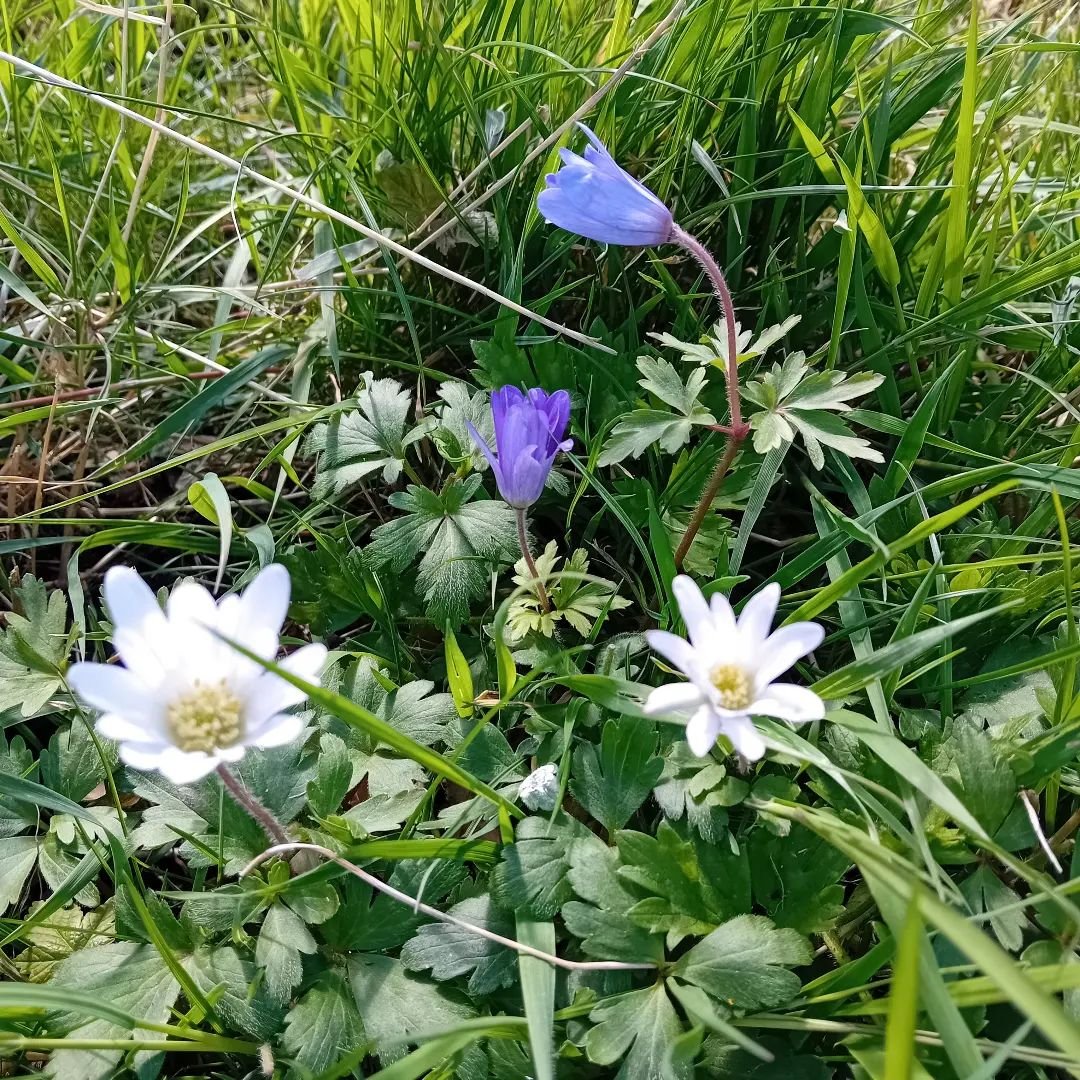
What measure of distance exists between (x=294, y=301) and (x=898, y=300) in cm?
166

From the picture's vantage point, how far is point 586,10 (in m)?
2.35

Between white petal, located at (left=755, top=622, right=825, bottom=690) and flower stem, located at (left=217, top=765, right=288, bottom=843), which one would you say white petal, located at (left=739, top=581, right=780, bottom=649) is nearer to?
white petal, located at (left=755, top=622, right=825, bottom=690)

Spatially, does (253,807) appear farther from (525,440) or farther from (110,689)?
(525,440)

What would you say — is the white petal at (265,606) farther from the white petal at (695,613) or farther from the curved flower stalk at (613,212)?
the curved flower stalk at (613,212)

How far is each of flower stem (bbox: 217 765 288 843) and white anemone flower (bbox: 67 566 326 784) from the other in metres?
0.05

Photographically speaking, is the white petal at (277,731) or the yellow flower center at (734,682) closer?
the white petal at (277,731)

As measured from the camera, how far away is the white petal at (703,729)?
1203mm

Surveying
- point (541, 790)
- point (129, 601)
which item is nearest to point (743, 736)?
point (541, 790)

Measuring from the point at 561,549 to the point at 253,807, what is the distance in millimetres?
1012

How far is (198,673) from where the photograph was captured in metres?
1.27

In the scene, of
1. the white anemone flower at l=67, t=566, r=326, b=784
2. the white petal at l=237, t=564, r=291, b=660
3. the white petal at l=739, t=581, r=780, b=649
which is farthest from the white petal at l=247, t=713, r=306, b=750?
the white petal at l=739, t=581, r=780, b=649

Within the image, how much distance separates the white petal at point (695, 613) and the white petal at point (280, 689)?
1.82 ft

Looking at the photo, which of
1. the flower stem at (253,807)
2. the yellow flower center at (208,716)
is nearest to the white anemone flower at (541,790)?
the flower stem at (253,807)

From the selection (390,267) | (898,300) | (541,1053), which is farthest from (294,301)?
(541,1053)
